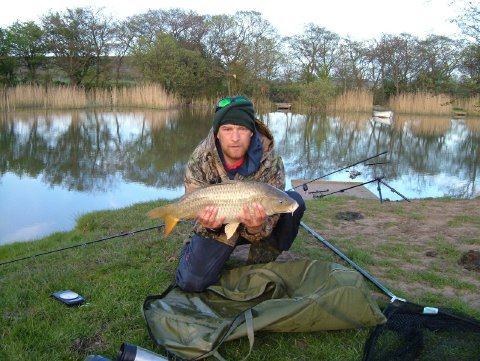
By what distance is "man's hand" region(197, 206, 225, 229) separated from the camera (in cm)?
230

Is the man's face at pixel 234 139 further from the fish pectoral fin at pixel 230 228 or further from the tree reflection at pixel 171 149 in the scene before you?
the tree reflection at pixel 171 149

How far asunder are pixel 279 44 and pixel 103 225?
1155 inches

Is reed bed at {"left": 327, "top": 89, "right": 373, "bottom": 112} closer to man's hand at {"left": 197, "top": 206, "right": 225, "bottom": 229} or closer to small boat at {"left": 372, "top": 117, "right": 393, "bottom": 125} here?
small boat at {"left": 372, "top": 117, "right": 393, "bottom": 125}

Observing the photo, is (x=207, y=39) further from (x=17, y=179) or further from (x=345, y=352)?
(x=345, y=352)

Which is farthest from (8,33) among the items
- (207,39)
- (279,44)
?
(279,44)

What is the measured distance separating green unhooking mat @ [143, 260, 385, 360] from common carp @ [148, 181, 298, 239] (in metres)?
0.37

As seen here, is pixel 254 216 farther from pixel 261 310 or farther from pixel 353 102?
pixel 353 102

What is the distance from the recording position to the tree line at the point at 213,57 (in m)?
25.2

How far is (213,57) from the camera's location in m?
29.8

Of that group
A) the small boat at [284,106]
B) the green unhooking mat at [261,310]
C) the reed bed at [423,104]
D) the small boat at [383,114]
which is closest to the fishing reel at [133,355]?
the green unhooking mat at [261,310]

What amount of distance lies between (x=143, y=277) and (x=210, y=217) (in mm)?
832

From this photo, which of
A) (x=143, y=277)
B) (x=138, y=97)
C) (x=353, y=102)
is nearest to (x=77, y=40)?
(x=138, y=97)

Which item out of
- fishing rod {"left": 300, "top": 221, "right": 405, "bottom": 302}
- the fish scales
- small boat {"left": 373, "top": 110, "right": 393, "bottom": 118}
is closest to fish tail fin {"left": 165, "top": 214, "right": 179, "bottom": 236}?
the fish scales

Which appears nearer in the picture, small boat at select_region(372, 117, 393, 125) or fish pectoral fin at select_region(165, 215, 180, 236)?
fish pectoral fin at select_region(165, 215, 180, 236)
